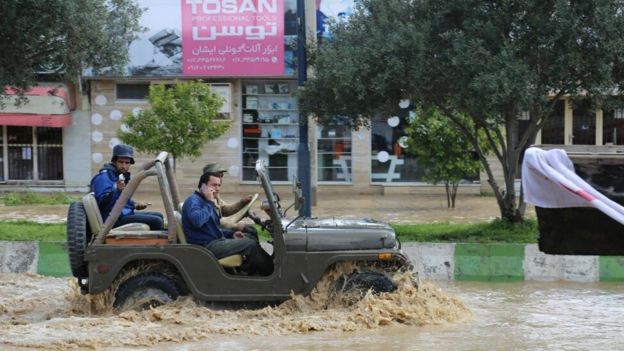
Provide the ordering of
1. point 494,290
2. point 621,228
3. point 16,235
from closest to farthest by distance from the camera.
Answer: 1. point 621,228
2. point 494,290
3. point 16,235

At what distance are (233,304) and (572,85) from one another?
5.99 meters

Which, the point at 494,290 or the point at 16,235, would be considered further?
the point at 16,235

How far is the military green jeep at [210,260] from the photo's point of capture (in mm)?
8164

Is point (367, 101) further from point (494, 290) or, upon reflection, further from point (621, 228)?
point (621, 228)

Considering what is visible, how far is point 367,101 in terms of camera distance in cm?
1282

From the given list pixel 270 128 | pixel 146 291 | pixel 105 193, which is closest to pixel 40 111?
pixel 270 128

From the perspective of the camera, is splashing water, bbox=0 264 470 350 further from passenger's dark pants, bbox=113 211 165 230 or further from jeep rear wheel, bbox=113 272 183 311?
passenger's dark pants, bbox=113 211 165 230

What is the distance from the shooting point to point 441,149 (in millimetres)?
18719

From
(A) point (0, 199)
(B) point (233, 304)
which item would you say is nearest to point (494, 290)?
(B) point (233, 304)

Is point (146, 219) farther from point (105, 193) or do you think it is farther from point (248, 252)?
point (248, 252)

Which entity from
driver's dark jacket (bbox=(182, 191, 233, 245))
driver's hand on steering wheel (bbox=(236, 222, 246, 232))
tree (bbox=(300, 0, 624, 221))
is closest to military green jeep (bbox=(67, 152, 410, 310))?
driver's dark jacket (bbox=(182, 191, 233, 245))

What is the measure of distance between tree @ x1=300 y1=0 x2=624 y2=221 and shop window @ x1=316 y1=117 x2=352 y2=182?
11146 mm

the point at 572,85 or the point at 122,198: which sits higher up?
the point at 572,85

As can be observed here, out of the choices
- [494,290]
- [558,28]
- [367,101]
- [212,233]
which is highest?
[558,28]
